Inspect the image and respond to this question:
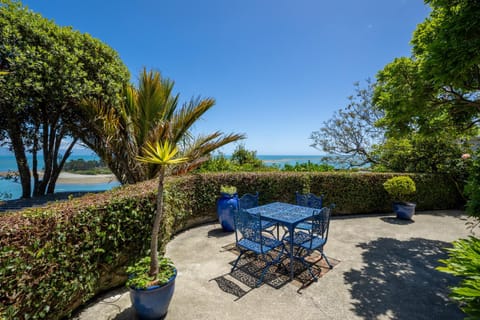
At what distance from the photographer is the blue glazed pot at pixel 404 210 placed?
5.91 m

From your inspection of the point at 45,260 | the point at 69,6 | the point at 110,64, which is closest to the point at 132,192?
the point at 45,260

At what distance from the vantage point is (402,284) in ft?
9.37

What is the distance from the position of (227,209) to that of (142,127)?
3018 millimetres

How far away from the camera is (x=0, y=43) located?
3.32 meters

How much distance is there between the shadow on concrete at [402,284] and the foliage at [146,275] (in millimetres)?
2358

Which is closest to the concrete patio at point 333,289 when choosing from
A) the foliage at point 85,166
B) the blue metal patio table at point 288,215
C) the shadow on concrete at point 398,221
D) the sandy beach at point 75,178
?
the blue metal patio table at point 288,215

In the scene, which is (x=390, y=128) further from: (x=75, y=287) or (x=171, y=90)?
(x=75, y=287)

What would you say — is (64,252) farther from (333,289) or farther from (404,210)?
(404,210)

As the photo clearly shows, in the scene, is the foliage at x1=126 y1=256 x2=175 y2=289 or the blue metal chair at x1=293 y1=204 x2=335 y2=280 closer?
the foliage at x1=126 y1=256 x2=175 y2=289

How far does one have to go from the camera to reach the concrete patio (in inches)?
90.6

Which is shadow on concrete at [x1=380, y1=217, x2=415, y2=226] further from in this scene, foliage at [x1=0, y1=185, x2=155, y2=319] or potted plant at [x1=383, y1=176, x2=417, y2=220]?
foliage at [x1=0, y1=185, x2=155, y2=319]

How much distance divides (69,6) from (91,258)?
5.71 meters

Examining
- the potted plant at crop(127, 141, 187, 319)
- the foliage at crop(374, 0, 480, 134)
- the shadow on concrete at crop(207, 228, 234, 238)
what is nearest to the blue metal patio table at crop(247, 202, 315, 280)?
the shadow on concrete at crop(207, 228, 234, 238)

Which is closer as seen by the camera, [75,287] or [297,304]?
[75,287]
